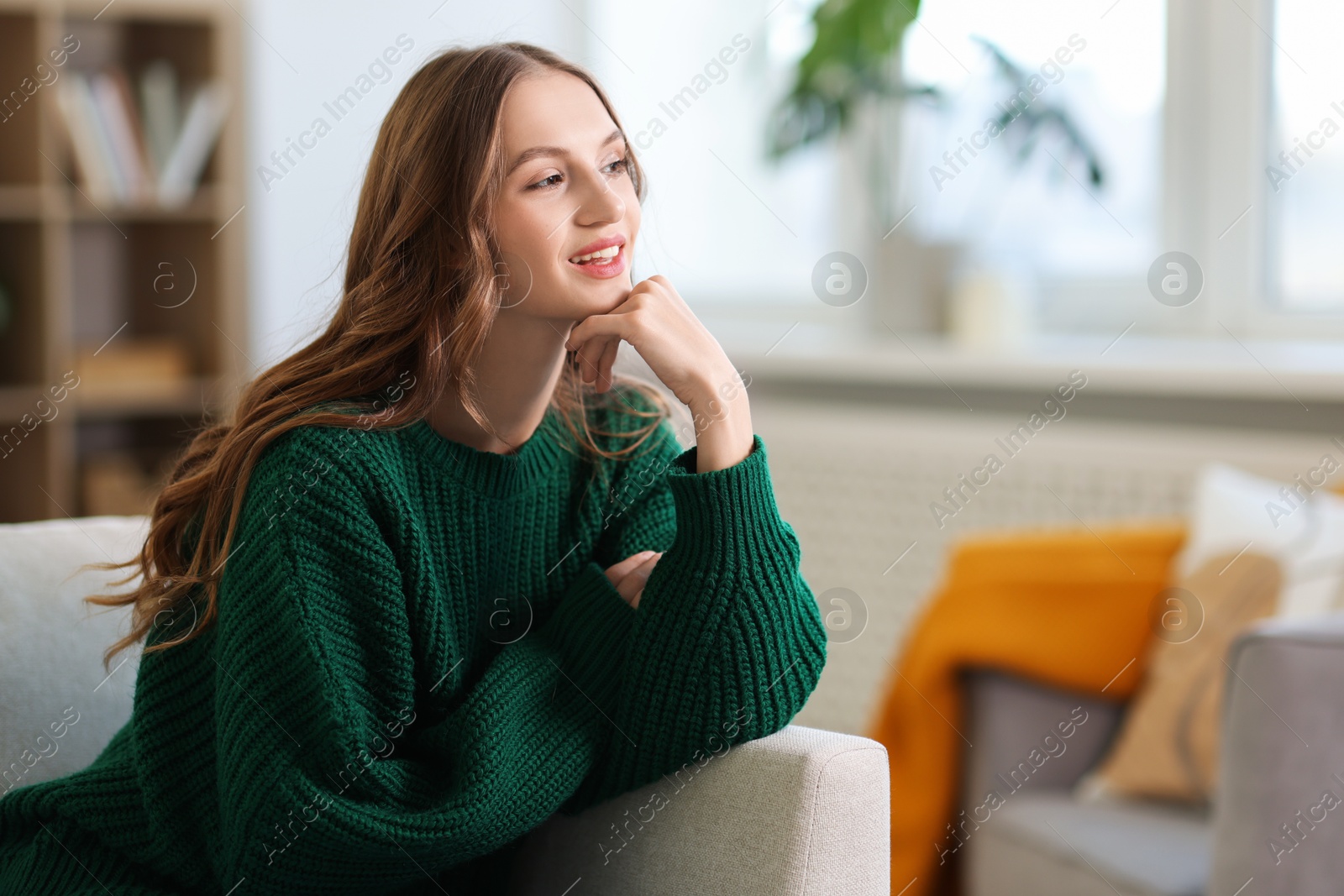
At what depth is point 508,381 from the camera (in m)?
1.09

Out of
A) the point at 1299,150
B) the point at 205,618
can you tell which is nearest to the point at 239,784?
the point at 205,618

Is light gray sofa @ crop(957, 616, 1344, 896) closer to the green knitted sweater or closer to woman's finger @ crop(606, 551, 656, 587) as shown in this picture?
the green knitted sweater

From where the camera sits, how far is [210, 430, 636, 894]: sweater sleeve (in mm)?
948

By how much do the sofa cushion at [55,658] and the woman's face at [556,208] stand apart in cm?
51

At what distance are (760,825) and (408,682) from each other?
0.30 m

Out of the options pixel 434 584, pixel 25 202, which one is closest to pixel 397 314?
pixel 434 584

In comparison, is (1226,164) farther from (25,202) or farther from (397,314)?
(25,202)

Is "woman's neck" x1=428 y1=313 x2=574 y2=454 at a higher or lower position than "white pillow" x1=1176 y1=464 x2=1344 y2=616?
higher

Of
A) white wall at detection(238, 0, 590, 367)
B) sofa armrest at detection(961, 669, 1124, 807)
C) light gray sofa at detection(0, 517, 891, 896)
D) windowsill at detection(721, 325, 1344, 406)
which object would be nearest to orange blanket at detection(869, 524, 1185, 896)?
sofa armrest at detection(961, 669, 1124, 807)

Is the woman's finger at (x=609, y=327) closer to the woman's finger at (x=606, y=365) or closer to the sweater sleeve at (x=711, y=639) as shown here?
the woman's finger at (x=606, y=365)

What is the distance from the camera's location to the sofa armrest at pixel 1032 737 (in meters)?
1.90

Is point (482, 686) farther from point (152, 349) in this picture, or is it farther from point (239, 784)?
point (152, 349)

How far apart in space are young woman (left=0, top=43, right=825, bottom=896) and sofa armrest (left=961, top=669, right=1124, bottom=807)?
0.93 m

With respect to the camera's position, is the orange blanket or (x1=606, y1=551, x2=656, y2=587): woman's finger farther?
the orange blanket
